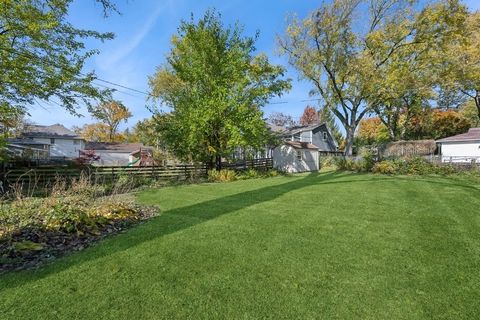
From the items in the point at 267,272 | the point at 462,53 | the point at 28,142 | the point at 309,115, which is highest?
the point at 309,115

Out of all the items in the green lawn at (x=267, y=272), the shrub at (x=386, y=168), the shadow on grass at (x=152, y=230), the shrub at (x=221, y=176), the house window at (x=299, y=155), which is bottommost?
the green lawn at (x=267, y=272)

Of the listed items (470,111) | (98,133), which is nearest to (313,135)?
(470,111)

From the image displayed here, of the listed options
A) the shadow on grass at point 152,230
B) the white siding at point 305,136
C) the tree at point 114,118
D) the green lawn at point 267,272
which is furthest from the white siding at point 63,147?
the green lawn at point 267,272

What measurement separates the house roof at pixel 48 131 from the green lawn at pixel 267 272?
117ft

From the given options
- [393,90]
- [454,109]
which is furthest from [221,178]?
[454,109]

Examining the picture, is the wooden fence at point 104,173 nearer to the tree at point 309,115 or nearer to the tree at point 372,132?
the tree at point 372,132

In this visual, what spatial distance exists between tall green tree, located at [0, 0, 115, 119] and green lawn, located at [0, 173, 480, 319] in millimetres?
7047

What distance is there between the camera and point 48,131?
34.9 meters

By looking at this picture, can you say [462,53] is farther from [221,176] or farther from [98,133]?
[98,133]

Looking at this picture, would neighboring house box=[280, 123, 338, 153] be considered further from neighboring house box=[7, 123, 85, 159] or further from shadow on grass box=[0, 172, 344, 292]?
neighboring house box=[7, 123, 85, 159]

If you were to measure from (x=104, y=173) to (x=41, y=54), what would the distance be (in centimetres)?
554

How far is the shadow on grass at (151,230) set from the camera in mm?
3352

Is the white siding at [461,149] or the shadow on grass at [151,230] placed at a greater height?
the white siding at [461,149]

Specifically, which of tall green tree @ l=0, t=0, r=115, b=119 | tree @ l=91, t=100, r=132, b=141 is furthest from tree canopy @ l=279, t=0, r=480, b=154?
tree @ l=91, t=100, r=132, b=141
